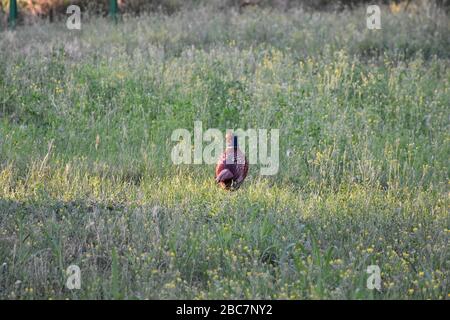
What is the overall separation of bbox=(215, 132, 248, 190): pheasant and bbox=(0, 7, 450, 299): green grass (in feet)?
0.45

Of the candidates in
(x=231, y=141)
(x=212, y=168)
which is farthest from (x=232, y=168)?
(x=212, y=168)

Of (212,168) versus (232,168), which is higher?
(232,168)

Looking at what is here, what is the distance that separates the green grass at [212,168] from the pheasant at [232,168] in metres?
0.14

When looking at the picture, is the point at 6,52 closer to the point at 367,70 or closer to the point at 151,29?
the point at 151,29

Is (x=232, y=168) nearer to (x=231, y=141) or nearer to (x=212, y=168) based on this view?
(x=231, y=141)

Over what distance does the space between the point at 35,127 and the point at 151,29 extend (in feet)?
14.9

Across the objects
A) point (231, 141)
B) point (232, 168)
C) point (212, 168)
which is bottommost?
point (212, 168)

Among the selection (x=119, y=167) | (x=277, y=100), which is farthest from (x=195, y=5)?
(x=119, y=167)

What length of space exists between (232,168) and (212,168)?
0.88m

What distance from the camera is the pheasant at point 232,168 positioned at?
6273mm

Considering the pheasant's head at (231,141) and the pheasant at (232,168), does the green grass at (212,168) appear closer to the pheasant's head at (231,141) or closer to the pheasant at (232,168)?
the pheasant at (232,168)

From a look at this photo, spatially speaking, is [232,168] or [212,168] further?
[212,168]

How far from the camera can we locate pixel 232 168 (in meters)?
6.27

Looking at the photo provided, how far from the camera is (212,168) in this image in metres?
7.13
